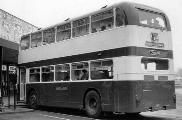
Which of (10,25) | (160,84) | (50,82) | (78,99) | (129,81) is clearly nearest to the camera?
(129,81)

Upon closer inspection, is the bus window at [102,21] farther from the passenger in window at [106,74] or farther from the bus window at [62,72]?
the bus window at [62,72]

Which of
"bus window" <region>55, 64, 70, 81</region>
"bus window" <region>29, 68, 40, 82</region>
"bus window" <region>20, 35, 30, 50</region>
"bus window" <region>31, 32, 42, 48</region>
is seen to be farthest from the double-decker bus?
"bus window" <region>20, 35, 30, 50</region>

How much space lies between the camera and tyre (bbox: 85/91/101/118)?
14.8m

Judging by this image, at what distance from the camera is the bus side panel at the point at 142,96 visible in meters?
13.2

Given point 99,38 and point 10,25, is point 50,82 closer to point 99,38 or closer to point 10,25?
point 99,38

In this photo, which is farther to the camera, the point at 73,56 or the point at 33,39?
the point at 33,39

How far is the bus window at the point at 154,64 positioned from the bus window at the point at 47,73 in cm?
621

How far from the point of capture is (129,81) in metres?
13.3

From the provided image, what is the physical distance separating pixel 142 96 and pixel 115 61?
1.71m

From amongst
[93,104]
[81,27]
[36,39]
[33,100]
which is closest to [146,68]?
[93,104]

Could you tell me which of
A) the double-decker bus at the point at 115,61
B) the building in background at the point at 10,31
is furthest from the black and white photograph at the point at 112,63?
the building in background at the point at 10,31

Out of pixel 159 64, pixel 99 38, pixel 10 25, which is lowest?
pixel 159 64

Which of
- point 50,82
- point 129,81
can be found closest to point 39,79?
point 50,82

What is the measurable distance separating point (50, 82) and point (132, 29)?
6.74 meters
